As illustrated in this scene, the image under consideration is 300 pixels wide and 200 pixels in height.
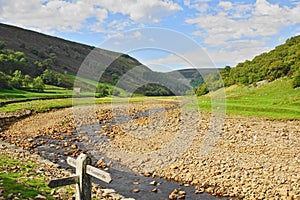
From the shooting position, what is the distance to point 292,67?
5088cm

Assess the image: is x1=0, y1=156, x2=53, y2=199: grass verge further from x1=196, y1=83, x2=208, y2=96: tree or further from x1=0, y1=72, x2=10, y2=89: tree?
x1=196, y1=83, x2=208, y2=96: tree

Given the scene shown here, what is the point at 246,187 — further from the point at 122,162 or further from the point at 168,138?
the point at 168,138

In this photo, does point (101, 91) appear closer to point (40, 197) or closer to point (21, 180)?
point (21, 180)

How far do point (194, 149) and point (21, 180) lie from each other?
31.4 ft

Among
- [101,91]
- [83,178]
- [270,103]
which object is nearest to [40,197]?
[83,178]

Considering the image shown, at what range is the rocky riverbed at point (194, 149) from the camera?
12.6 meters

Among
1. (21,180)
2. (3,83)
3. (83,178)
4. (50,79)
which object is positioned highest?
(50,79)

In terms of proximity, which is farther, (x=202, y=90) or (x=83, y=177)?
(x=202, y=90)

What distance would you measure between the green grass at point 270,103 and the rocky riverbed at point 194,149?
8.91ft

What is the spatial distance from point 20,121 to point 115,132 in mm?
10132

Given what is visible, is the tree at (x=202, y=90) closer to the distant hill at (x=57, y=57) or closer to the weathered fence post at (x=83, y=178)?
the distant hill at (x=57, y=57)

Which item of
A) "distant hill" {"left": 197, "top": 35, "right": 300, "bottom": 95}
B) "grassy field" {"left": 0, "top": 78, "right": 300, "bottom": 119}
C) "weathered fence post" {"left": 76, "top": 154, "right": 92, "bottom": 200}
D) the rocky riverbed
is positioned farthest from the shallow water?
"distant hill" {"left": 197, "top": 35, "right": 300, "bottom": 95}

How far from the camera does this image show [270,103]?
35.7 m

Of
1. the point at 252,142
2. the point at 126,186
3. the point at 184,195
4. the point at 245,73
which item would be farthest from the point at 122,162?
the point at 245,73
